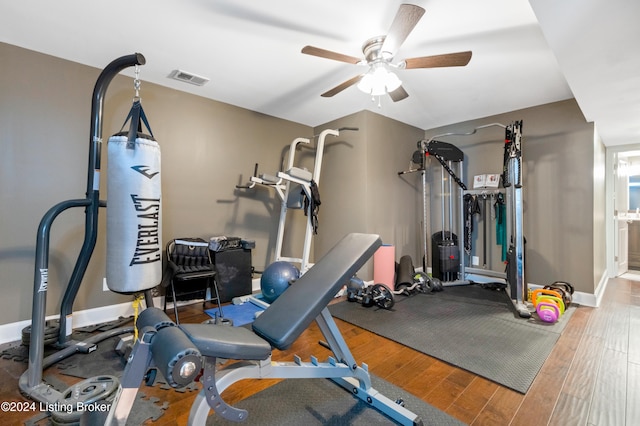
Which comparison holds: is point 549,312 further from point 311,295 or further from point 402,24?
point 402,24

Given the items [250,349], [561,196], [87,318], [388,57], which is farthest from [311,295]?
[561,196]

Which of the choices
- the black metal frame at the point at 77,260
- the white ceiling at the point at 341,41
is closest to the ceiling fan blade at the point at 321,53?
the white ceiling at the point at 341,41

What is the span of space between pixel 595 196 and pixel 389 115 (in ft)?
8.75

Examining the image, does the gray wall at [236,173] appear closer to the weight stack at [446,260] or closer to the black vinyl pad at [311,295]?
the weight stack at [446,260]

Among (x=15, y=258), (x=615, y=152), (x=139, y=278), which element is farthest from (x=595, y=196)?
(x=15, y=258)

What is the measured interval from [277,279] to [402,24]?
237cm

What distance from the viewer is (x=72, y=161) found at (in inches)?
110

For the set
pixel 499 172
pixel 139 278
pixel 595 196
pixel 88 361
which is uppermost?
pixel 499 172

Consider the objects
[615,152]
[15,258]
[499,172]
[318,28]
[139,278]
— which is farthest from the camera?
[615,152]

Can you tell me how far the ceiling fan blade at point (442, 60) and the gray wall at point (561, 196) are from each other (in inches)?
93.4

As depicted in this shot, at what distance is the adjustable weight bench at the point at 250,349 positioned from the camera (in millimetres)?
951

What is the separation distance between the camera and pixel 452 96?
3566 millimetres

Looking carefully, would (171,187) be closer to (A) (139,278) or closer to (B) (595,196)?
(A) (139,278)

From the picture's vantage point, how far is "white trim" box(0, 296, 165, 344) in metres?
2.46
